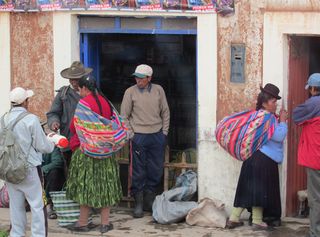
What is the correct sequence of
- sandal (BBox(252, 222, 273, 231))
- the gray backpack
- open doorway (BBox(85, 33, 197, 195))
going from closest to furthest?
the gray backpack
sandal (BBox(252, 222, 273, 231))
open doorway (BBox(85, 33, 197, 195))

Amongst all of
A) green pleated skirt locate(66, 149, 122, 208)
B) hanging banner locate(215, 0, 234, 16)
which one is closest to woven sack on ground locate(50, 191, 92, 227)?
green pleated skirt locate(66, 149, 122, 208)

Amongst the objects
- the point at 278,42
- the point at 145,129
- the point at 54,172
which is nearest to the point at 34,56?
the point at 54,172

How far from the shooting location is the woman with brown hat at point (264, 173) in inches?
319

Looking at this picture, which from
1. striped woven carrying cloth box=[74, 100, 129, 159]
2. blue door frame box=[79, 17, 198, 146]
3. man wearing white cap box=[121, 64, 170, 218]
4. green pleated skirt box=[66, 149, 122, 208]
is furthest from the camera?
blue door frame box=[79, 17, 198, 146]

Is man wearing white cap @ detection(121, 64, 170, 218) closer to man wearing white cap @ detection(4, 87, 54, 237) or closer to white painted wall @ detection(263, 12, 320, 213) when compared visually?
white painted wall @ detection(263, 12, 320, 213)

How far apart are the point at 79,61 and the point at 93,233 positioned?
206cm

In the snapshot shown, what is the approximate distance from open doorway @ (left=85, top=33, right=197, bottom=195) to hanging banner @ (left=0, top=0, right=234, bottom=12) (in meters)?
1.03

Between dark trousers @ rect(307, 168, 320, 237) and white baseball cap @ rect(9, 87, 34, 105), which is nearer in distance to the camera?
white baseball cap @ rect(9, 87, 34, 105)

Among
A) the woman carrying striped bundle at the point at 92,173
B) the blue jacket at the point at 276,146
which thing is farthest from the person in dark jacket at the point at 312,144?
the woman carrying striped bundle at the point at 92,173

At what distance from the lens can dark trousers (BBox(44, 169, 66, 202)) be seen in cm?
887

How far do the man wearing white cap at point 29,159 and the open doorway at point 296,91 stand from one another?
2638 mm

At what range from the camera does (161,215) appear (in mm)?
8617

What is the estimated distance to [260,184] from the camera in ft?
26.8

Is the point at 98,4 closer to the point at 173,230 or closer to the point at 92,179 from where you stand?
the point at 92,179
